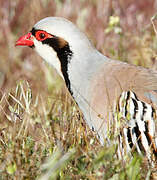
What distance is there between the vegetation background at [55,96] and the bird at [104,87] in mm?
136

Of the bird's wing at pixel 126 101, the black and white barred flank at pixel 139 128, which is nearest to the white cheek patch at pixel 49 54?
the bird's wing at pixel 126 101

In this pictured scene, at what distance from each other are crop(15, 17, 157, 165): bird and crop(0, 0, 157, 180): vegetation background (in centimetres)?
14

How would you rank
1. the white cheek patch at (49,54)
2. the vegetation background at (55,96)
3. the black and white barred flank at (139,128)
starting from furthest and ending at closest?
the white cheek patch at (49,54), the black and white barred flank at (139,128), the vegetation background at (55,96)

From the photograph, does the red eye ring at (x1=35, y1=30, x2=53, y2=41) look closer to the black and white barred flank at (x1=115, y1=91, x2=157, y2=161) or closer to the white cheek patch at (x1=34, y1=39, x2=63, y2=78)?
the white cheek patch at (x1=34, y1=39, x2=63, y2=78)

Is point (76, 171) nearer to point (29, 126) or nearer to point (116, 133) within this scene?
point (116, 133)

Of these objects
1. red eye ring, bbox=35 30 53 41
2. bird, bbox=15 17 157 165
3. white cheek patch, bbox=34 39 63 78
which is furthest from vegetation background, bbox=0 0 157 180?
red eye ring, bbox=35 30 53 41

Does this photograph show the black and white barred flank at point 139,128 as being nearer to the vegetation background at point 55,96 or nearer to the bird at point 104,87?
the bird at point 104,87

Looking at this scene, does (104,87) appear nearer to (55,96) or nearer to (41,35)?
(41,35)

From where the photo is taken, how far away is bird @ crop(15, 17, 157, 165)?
9.84ft

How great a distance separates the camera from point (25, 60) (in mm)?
6898

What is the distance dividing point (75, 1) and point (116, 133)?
519cm

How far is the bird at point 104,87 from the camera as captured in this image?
300cm

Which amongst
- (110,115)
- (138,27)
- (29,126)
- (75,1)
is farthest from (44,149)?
(75,1)

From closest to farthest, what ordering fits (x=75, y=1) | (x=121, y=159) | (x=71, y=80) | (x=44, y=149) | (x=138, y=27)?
(x=121, y=159) → (x=44, y=149) → (x=71, y=80) → (x=138, y=27) → (x=75, y=1)
